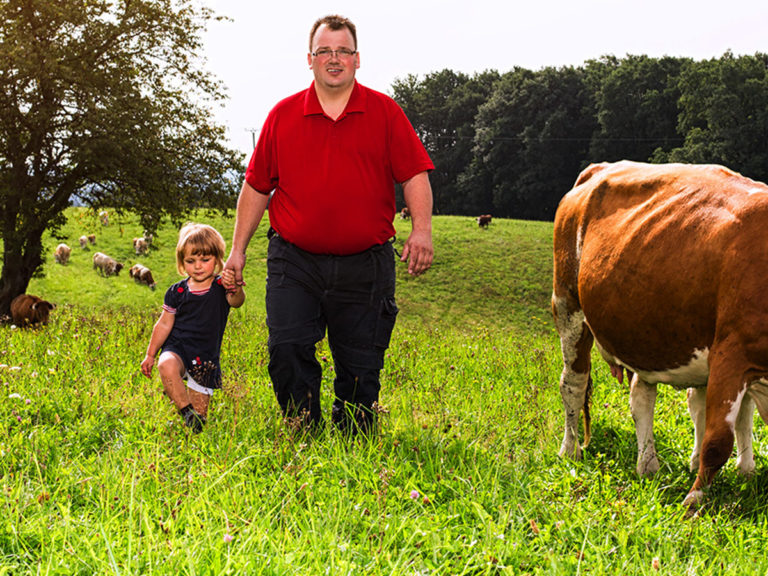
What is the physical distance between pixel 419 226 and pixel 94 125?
34.2 ft

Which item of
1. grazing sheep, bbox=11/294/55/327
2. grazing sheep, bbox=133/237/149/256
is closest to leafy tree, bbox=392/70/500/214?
grazing sheep, bbox=133/237/149/256

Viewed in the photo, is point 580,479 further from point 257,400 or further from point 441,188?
point 441,188

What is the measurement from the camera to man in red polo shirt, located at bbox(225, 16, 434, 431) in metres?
4.05

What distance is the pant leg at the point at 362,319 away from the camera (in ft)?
13.8

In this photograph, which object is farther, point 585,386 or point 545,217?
point 545,217

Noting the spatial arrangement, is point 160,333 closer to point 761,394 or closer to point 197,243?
point 197,243

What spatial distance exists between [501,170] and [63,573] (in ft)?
216

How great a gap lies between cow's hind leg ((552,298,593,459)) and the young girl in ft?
7.79

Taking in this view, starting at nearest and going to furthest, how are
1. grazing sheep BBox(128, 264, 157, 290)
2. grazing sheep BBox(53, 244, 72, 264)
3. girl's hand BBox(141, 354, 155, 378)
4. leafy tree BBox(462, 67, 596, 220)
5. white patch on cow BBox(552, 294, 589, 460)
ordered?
girl's hand BBox(141, 354, 155, 378)
white patch on cow BBox(552, 294, 589, 460)
grazing sheep BBox(128, 264, 157, 290)
grazing sheep BBox(53, 244, 72, 264)
leafy tree BBox(462, 67, 596, 220)

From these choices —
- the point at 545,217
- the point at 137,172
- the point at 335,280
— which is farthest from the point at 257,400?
the point at 545,217

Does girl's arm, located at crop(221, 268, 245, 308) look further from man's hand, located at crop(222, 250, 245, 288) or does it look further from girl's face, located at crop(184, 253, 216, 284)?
girl's face, located at crop(184, 253, 216, 284)

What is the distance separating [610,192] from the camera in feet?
15.2

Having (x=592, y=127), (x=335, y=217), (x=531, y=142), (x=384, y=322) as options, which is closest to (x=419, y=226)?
(x=335, y=217)

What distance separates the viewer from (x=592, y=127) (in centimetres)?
6531
